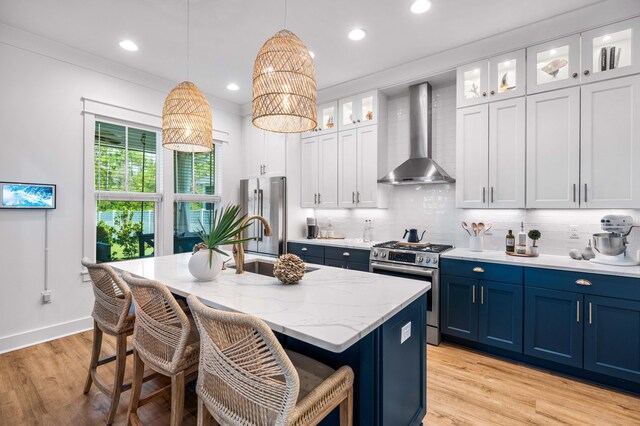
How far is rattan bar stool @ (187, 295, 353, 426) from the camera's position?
3.52 feet

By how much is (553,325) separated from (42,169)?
4.97 metres

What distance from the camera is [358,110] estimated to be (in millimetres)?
4145

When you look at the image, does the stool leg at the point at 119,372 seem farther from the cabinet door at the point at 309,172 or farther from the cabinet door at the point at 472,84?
the cabinet door at the point at 472,84

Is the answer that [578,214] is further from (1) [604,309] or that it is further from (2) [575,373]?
(2) [575,373]

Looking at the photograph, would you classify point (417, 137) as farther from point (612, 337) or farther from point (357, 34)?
point (612, 337)

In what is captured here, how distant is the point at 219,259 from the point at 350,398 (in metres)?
1.12

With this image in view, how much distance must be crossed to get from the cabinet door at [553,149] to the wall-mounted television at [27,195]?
4.73 meters

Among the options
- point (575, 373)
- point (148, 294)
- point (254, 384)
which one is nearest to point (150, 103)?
point (148, 294)

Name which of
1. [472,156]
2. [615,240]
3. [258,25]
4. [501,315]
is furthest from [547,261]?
[258,25]

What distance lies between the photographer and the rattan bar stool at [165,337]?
1518 millimetres

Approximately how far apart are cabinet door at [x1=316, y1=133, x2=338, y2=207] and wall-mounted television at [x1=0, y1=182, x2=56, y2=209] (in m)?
3.03

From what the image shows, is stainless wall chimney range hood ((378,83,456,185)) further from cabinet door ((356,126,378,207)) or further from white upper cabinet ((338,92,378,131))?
white upper cabinet ((338,92,378,131))

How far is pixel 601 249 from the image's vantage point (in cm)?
263

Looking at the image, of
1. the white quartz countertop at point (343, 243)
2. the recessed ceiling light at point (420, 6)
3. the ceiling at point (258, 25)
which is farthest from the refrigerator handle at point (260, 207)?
the recessed ceiling light at point (420, 6)
